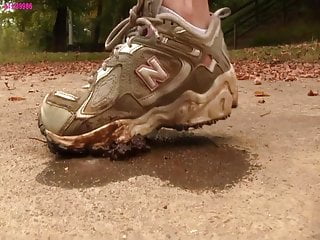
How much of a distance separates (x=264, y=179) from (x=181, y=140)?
32cm

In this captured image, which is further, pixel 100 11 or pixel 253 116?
pixel 100 11

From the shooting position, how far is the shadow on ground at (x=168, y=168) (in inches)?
42.3

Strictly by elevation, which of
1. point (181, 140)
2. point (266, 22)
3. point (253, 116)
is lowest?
point (266, 22)

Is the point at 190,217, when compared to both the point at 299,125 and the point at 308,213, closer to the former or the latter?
the point at 308,213

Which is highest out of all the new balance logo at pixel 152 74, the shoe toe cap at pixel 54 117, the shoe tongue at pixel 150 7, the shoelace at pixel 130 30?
the shoe tongue at pixel 150 7

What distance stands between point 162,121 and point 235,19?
38.3ft

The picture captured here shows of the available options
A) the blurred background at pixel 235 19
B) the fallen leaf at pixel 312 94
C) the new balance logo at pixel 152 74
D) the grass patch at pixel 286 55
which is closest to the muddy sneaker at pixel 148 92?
the new balance logo at pixel 152 74

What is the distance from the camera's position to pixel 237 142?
137 cm

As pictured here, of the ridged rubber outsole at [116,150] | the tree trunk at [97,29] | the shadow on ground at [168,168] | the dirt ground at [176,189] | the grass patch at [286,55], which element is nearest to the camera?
the dirt ground at [176,189]

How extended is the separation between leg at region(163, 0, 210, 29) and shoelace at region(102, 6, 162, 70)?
59 mm

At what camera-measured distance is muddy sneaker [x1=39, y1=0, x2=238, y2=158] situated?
120cm

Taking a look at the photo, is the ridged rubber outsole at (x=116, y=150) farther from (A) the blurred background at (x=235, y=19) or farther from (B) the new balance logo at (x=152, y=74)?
(A) the blurred background at (x=235, y=19)

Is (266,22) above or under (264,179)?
under

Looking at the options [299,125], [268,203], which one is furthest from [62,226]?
[299,125]
